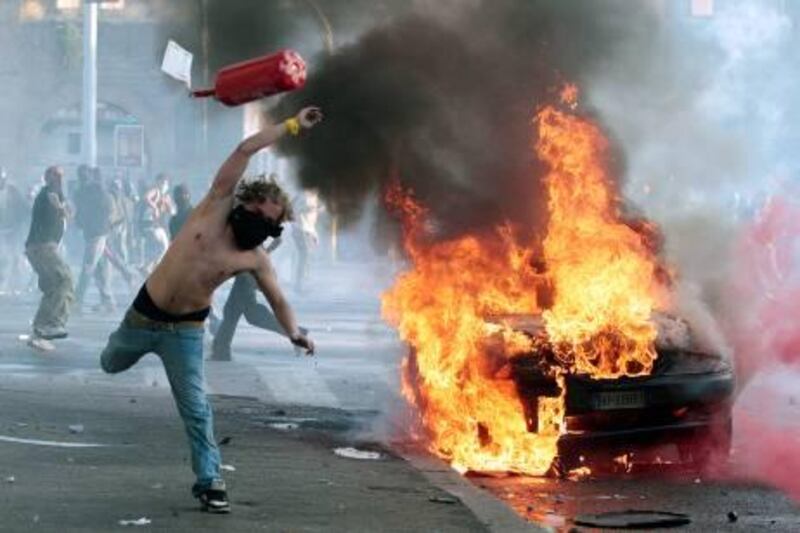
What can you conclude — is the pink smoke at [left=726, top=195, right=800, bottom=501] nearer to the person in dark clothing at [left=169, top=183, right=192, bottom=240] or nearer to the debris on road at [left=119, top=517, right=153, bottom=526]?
the debris on road at [left=119, top=517, right=153, bottom=526]

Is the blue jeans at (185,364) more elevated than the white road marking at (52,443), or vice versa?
the blue jeans at (185,364)

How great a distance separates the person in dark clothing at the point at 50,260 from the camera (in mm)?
19344

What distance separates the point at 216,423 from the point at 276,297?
403 centimetres

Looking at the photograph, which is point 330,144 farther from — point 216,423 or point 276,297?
point 276,297

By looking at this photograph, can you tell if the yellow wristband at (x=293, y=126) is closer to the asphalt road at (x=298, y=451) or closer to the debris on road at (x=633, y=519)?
the asphalt road at (x=298, y=451)

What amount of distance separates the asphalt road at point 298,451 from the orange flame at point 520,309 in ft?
1.02

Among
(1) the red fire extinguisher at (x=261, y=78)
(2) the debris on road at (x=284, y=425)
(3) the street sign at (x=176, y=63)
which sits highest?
(3) the street sign at (x=176, y=63)

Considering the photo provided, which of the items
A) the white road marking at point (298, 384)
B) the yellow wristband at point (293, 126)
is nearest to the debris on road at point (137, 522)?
the yellow wristband at point (293, 126)

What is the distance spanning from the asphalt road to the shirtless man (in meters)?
0.36

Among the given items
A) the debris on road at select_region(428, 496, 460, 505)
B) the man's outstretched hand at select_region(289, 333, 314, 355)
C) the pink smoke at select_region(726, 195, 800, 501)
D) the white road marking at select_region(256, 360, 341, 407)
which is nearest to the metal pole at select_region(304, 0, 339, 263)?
the white road marking at select_region(256, 360, 341, 407)

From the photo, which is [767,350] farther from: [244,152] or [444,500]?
[244,152]

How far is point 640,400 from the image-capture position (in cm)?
1074

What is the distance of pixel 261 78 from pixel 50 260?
37.6ft

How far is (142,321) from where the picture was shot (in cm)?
889
